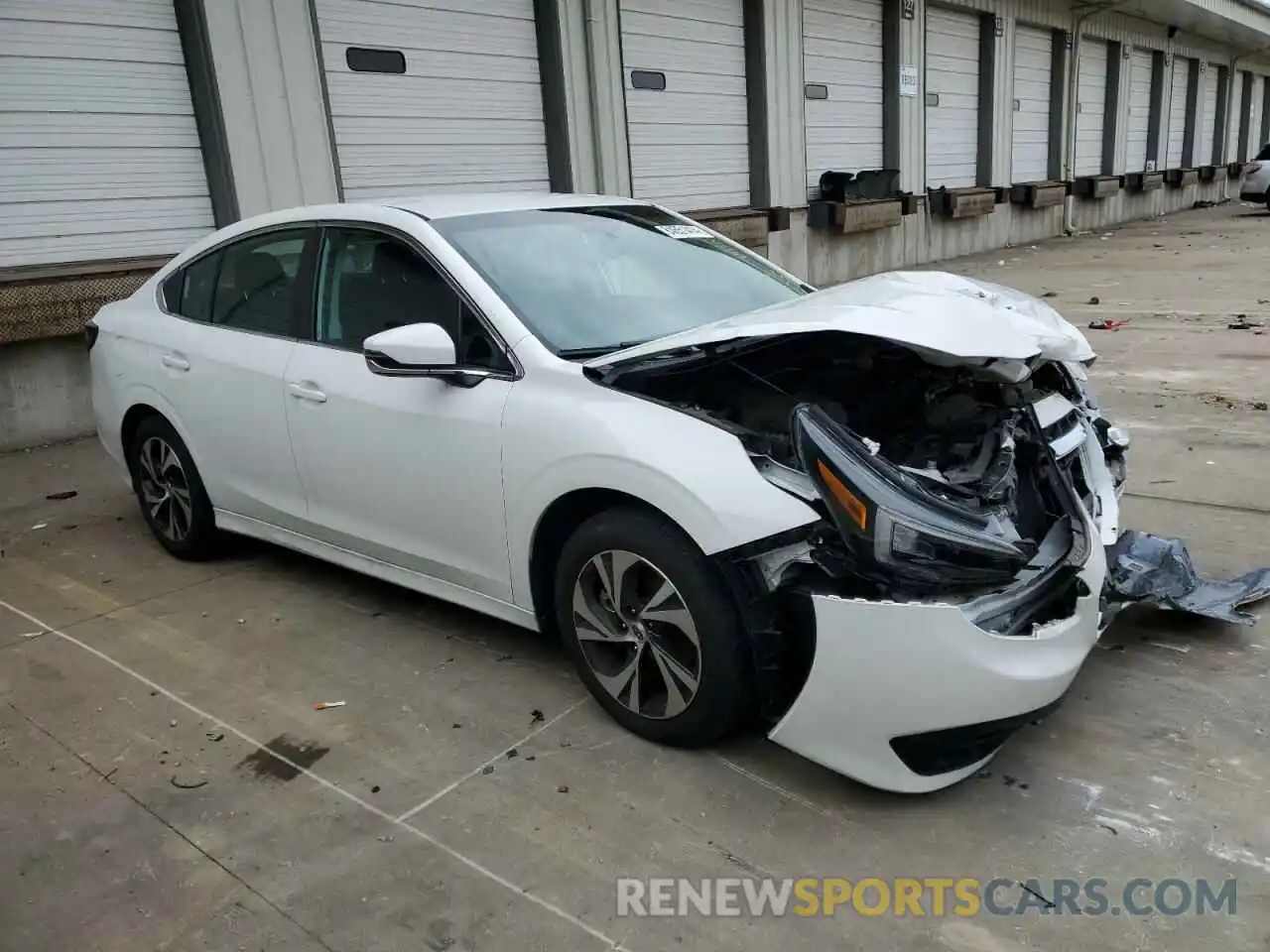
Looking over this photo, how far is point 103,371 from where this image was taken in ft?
15.5

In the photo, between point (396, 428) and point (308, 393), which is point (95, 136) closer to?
point (308, 393)

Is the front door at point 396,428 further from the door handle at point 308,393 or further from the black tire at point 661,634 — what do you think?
the black tire at point 661,634

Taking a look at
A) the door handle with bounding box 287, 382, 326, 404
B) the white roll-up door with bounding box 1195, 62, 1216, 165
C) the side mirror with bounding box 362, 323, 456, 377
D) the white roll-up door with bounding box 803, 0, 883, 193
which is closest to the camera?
the side mirror with bounding box 362, 323, 456, 377

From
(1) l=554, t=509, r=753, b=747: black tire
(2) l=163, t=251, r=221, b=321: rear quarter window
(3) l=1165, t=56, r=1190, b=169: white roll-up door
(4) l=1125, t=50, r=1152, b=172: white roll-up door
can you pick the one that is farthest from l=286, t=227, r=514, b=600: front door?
(3) l=1165, t=56, r=1190, b=169: white roll-up door

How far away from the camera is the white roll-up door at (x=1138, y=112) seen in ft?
78.9

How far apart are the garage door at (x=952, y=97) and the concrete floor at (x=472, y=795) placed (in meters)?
14.2

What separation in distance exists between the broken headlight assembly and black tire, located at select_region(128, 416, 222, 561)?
9.78 ft

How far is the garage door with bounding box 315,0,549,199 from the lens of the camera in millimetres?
8578

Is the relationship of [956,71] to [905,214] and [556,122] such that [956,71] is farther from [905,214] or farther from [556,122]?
[556,122]

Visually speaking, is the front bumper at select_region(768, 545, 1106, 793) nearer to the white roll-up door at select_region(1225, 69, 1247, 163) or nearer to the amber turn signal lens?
the amber turn signal lens

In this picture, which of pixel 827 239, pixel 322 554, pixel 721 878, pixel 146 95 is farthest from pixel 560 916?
pixel 827 239

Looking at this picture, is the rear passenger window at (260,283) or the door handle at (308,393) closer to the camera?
the door handle at (308,393)

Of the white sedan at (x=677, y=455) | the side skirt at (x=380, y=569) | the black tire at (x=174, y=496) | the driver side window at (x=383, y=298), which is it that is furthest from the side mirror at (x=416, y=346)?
the black tire at (x=174, y=496)

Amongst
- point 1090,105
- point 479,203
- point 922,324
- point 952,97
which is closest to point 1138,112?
point 1090,105
